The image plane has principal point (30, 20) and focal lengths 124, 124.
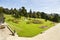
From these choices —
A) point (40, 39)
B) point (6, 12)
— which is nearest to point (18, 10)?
point (6, 12)

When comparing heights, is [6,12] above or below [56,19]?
above

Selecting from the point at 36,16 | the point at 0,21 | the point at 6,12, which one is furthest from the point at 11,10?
the point at 0,21

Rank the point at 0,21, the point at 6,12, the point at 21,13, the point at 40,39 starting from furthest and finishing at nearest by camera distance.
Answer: the point at 6,12
the point at 21,13
the point at 0,21
the point at 40,39

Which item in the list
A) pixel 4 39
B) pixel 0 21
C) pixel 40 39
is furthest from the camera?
pixel 0 21

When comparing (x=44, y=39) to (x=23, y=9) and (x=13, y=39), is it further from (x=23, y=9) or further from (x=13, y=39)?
(x=23, y=9)

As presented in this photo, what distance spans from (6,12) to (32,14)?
12193 mm

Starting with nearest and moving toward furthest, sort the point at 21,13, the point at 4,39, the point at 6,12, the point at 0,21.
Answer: the point at 4,39 < the point at 0,21 < the point at 21,13 < the point at 6,12

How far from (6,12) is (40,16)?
16.3 m

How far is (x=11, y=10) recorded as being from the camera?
5609cm

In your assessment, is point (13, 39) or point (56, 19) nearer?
point (13, 39)

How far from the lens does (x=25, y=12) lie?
54.4 m

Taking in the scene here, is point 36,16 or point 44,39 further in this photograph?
point 36,16

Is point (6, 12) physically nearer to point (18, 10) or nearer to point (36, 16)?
point (18, 10)

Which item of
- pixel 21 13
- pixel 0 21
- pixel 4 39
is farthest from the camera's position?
pixel 21 13
